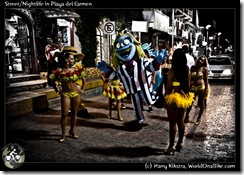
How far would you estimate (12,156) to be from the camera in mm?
4230

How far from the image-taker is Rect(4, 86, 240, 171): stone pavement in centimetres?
420

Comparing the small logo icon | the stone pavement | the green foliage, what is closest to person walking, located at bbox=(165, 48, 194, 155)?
the stone pavement

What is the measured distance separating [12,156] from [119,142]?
6.00 ft

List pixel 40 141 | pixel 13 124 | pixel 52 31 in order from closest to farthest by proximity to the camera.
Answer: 1. pixel 40 141
2. pixel 13 124
3. pixel 52 31

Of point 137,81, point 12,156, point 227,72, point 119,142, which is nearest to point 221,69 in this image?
point 227,72

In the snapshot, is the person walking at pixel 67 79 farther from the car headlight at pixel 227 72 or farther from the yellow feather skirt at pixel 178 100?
the car headlight at pixel 227 72

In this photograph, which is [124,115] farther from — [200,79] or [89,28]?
[89,28]

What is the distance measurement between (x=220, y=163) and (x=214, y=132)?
5.58 ft

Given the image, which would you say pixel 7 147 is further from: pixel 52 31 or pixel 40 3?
pixel 52 31

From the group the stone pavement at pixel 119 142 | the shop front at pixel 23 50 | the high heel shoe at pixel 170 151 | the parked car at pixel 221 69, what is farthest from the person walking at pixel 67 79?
the parked car at pixel 221 69

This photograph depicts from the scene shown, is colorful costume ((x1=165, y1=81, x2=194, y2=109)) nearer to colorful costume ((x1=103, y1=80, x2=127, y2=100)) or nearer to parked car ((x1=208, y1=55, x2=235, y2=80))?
colorful costume ((x1=103, y1=80, x2=127, y2=100))

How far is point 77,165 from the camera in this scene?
13.8 ft

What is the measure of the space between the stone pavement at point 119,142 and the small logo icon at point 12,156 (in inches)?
3.3

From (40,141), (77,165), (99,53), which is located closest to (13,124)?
(40,141)
